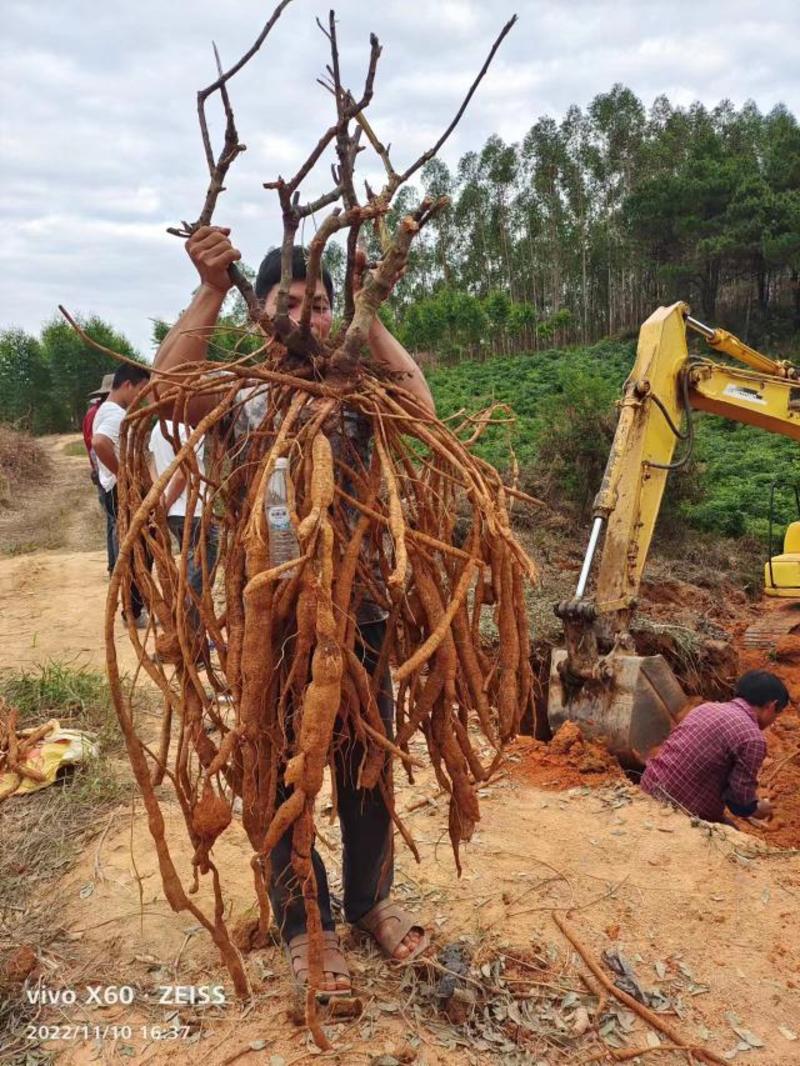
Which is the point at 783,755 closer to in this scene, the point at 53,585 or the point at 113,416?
the point at 113,416

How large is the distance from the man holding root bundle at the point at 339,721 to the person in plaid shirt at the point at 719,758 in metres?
1.80

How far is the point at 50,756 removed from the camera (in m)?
3.09

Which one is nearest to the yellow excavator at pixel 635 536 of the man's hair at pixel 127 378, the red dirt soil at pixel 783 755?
the red dirt soil at pixel 783 755

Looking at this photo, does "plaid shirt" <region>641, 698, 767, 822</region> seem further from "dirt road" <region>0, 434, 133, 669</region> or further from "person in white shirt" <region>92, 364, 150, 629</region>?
"dirt road" <region>0, 434, 133, 669</region>

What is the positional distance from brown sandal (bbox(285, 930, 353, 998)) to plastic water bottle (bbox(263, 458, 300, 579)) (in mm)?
968

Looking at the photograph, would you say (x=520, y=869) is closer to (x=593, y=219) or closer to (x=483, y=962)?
(x=483, y=962)

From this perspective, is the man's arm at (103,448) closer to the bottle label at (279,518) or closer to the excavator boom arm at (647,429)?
the bottle label at (279,518)

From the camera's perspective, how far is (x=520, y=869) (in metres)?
2.64

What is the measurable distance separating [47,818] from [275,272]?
2192mm

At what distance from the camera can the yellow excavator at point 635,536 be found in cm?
408

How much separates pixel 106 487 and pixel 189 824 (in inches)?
134

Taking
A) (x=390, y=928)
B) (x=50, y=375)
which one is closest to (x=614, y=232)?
(x=50, y=375)

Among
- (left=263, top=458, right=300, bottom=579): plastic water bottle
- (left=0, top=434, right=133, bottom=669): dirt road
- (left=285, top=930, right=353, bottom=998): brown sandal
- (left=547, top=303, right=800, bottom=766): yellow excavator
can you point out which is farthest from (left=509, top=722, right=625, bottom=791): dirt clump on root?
(left=0, top=434, right=133, bottom=669): dirt road

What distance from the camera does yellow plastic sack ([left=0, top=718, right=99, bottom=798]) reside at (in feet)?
9.73
